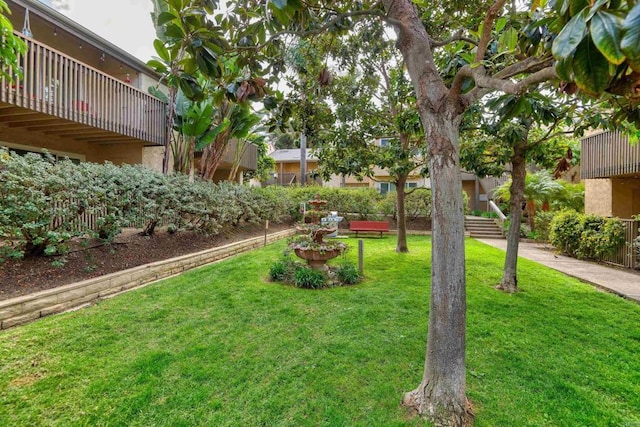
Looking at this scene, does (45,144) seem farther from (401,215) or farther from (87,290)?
(401,215)

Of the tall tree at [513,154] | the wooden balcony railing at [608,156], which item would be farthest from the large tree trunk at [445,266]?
the wooden balcony railing at [608,156]

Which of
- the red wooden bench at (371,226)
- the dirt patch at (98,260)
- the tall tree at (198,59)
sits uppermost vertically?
the tall tree at (198,59)

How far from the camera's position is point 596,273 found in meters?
8.56

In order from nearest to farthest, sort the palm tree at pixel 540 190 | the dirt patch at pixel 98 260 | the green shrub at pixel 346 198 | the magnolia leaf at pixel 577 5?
1. the magnolia leaf at pixel 577 5
2. the dirt patch at pixel 98 260
3. the palm tree at pixel 540 190
4. the green shrub at pixel 346 198

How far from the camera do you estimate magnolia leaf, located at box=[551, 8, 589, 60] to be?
1.13 metres

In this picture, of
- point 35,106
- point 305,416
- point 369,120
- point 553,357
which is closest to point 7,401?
point 305,416

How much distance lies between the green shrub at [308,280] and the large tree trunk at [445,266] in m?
4.08

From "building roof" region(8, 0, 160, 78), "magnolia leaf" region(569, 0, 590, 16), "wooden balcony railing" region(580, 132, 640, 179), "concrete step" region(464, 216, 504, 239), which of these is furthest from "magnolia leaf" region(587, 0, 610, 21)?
"concrete step" region(464, 216, 504, 239)

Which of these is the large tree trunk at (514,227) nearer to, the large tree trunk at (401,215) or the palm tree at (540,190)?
the large tree trunk at (401,215)

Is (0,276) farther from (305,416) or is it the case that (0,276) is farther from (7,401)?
(305,416)

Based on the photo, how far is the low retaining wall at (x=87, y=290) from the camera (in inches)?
170

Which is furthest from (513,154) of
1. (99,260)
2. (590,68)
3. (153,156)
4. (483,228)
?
(483,228)

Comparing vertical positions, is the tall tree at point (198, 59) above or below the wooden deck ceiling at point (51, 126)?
below

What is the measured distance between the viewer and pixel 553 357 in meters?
3.90
